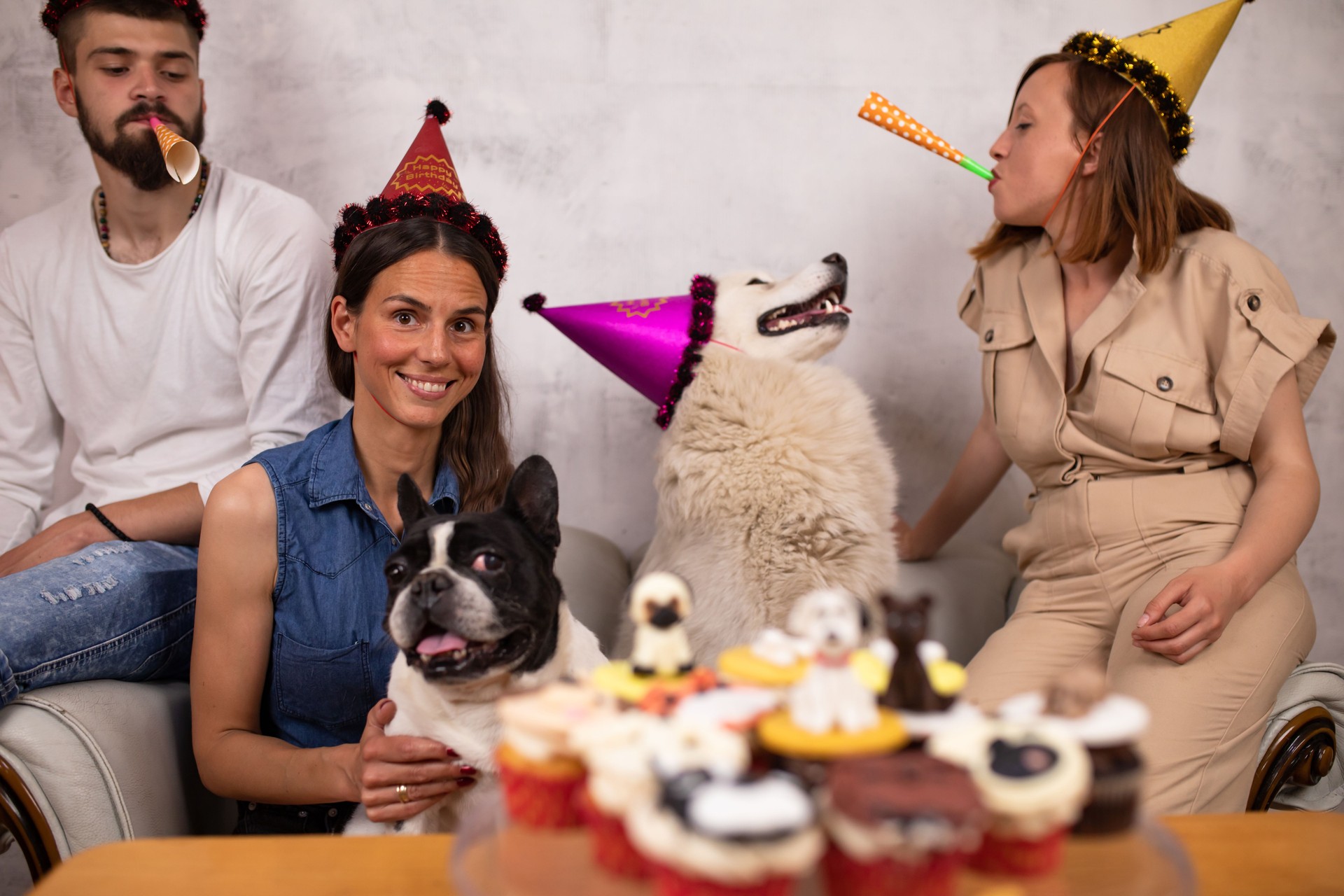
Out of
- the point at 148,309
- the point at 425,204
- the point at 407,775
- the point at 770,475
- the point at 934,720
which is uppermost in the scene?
the point at 425,204

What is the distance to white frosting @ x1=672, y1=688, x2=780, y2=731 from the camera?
0.70m

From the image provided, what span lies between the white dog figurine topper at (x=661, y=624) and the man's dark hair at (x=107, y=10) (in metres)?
1.94

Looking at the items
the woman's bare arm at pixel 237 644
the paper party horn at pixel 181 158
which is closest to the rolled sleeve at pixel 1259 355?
the woman's bare arm at pixel 237 644

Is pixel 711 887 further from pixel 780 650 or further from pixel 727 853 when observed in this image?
pixel 780 650

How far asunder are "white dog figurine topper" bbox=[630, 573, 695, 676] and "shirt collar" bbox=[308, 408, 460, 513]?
3.07ft

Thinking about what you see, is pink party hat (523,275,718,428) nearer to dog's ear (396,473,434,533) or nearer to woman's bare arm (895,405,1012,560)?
dog's ear (396,473,434,533)

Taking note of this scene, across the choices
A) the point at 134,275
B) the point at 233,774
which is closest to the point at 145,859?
the point at 233,774

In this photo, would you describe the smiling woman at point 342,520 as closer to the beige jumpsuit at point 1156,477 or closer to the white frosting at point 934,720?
the white frosting at point 934,720

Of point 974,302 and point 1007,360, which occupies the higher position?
point 974,302

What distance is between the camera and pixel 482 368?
1.77 metres

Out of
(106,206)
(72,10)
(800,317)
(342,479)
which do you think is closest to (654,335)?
(800,317)

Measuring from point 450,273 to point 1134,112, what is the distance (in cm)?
135

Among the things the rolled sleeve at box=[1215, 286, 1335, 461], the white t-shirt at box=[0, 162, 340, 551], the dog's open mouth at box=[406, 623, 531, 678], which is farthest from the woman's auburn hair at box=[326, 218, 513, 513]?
the rolled sleeve at box=[1215, 286, 1335, 461]

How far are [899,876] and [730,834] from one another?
0.44 feet
